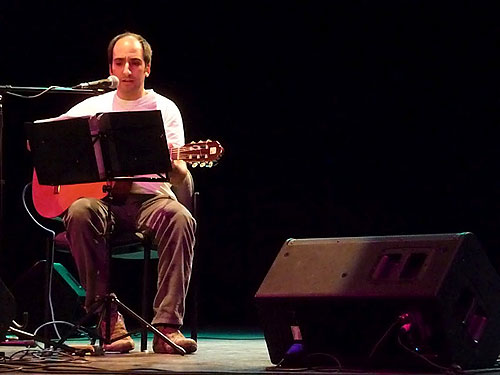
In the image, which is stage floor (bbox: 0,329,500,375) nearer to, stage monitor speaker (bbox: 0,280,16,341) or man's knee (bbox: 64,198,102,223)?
stage monitor speaker (bbox: 0,280,16,341)

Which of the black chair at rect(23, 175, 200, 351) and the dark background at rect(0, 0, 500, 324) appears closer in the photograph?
the black chair at rect(23, 175, 200, 351)

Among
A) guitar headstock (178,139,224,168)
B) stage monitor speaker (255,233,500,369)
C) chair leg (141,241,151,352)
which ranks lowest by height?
chair leg (141,241,151,352)

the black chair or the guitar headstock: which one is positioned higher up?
the guitar headstock

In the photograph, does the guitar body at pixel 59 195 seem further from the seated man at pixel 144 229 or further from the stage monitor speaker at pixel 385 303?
the stage monitor speaker at pixel 385 303

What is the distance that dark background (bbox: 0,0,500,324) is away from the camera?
15.8 feet

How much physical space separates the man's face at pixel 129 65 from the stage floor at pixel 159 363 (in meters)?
1.07

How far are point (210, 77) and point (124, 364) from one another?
268 cm

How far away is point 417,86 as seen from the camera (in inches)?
192

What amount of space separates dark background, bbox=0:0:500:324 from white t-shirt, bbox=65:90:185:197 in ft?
4.51

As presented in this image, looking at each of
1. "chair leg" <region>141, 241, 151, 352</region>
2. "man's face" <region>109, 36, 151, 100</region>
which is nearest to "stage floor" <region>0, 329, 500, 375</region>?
"chair leg" <region>141, 241, 151, 352</region>

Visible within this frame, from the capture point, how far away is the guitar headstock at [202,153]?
3.50 metres

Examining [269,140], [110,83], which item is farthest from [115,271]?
[110,83]

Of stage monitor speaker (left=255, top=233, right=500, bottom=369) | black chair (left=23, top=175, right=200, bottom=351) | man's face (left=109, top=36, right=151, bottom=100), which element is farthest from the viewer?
man's face (left=109, top=36, right=151, bottom=100)

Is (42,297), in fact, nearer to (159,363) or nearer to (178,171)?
(178,171)
